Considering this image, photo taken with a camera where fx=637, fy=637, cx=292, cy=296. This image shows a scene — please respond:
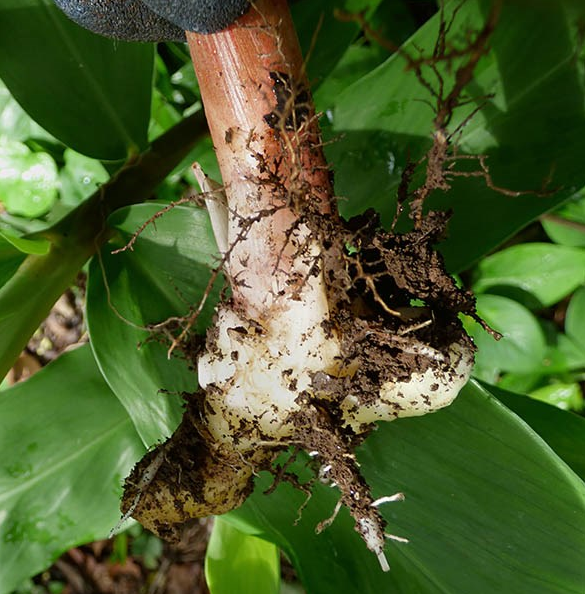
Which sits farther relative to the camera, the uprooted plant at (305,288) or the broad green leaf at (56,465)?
the broad green leaf at (56,465)

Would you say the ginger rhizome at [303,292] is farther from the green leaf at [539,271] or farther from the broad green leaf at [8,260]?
the green leaf at [539,271]

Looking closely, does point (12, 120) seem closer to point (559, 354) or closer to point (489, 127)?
point (489, 127)

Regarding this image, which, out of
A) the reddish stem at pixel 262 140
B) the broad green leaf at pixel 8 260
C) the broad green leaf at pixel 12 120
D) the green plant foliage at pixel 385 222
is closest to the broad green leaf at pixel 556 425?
the green plant foliage at pixel 385 222

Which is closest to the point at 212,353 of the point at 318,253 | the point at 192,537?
the point at 318,253

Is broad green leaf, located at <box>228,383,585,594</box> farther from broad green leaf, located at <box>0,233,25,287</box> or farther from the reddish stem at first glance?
broad green leaf, located at <box>0,233,25,287</box>

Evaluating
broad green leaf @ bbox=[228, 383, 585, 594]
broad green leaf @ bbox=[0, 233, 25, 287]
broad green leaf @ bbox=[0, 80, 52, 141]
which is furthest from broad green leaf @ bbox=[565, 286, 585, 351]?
broad green leaf @ bbox=[0, 80, 52, 141]

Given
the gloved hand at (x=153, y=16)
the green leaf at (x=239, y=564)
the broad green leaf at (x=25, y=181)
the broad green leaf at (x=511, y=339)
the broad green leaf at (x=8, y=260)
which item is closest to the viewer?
the gloved hand at (x=153, y=16)
